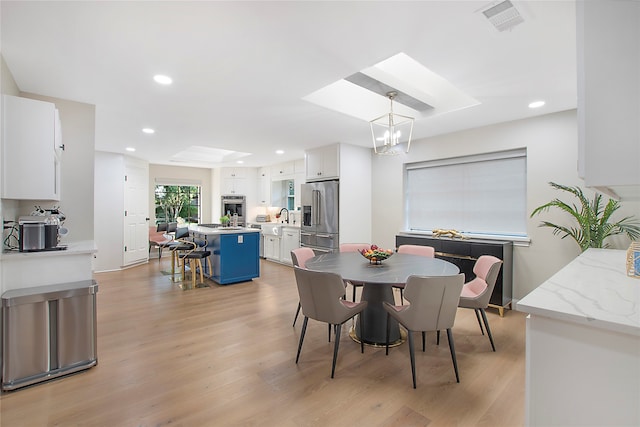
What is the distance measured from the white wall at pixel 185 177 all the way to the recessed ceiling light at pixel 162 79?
599cm

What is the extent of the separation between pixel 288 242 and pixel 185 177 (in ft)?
13.1

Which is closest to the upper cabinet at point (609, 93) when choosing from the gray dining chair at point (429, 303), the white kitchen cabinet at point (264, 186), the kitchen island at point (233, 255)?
the gray dining chair at point (429, 303)

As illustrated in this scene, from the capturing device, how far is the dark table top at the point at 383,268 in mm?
2308

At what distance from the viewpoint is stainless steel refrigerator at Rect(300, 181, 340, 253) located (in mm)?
5219

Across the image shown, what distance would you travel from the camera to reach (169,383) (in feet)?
Answer: 7.08

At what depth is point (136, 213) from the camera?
6.69m

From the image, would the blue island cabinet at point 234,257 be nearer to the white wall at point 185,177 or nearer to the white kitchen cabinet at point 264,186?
the white kitchen cabinet at point 264,186

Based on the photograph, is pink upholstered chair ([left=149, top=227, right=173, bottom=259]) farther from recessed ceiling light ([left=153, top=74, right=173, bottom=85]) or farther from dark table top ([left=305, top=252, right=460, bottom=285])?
dark table top ([left=305, top=252, right=460, bottom=285])

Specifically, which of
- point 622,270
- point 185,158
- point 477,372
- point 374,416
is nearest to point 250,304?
point 374,416

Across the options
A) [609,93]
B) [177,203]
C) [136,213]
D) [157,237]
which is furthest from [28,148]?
[177,203]

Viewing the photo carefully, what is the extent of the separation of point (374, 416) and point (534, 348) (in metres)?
1.19

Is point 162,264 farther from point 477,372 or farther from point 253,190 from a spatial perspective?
point 477,372

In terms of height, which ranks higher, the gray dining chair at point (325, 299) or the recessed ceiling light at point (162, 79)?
the recessed ceiling light at point (162, 79)

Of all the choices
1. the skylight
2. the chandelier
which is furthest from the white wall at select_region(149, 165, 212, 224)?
the skylight
